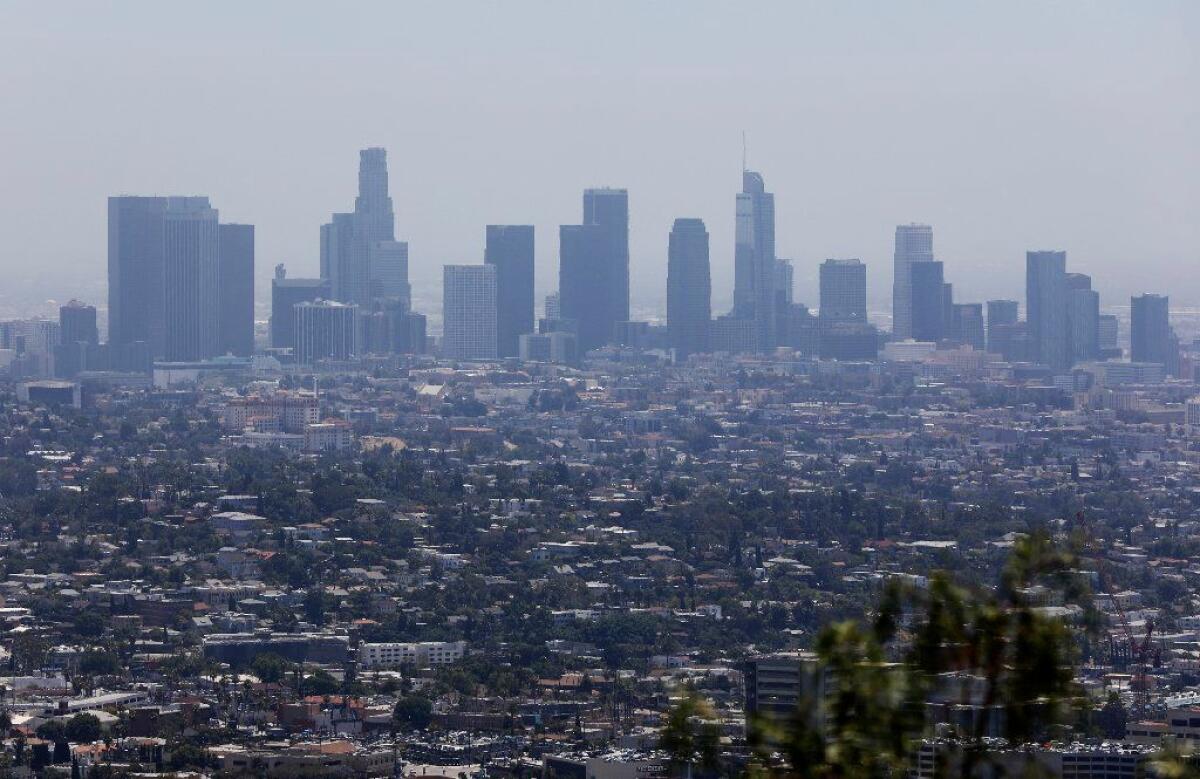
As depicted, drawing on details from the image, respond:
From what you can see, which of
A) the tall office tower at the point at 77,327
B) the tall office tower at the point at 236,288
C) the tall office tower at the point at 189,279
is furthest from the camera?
the tall office tower at the point at 236,288

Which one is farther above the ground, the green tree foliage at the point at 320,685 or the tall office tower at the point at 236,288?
the tall office tower at the point at 236,288

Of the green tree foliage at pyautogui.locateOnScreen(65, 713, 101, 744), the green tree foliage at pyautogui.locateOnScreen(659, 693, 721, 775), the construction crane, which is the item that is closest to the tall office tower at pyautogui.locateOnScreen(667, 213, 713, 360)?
the construction crane

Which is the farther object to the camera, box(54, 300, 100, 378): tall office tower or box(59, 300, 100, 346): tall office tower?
box(59, 300, 100, 346): tall office tower

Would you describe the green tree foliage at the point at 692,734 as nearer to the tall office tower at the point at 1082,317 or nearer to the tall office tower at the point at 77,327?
the tall office tower at the point at 77,327

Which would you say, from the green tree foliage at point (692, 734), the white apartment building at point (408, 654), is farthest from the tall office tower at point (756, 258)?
the green tree foliage at point (692, 734)

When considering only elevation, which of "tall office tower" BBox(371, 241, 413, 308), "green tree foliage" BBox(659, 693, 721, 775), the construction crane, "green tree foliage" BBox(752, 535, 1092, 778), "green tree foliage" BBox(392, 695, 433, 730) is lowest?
"green tree foliage" BBox(392, 695, 433, 730)

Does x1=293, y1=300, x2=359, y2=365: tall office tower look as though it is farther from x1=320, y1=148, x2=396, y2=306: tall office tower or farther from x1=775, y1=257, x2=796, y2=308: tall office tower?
x1=775, y1=257, x2=796, y2=308: tall office tower

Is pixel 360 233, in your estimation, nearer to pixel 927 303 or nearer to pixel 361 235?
pixel 361 235

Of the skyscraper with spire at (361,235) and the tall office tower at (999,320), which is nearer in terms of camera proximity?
the tall office tower at (999,320)
